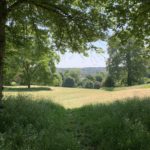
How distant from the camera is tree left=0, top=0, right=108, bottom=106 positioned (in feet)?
29.2

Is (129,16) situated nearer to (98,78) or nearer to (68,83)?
(68,83)

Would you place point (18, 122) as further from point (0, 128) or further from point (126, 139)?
point (126, 139)

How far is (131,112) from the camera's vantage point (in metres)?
8.64

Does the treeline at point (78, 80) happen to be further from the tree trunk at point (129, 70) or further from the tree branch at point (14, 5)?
the tree branch at point (14, 5)

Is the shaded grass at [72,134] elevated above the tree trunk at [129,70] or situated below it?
below

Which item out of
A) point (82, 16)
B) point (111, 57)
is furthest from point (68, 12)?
point (111, 57)

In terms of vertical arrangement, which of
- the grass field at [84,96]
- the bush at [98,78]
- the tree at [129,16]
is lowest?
the grass field at [84,96]

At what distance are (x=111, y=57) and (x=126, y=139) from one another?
63.3 meters

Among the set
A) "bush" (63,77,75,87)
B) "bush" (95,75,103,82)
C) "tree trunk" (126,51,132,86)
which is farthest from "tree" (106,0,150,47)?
"bush" (95,75,103,82)

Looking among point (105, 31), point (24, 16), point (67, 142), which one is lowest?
point (67, 142)

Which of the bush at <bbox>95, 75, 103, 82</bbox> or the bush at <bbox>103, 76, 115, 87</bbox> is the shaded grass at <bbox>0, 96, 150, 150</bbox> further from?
the bush at <bbox>95, 75, 103, 82</bbox>

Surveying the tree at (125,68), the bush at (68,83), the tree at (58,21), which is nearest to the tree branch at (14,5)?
the tree at (58,21)

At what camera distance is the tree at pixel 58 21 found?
29.2ft

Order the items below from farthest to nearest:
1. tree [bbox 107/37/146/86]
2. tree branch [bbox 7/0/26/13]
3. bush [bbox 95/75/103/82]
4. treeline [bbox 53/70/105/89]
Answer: bush [bbox 95/75/103/82], treeline [bbox 53/70/105/89], tree [bbox 107/37/146/86], tree branch [bbox 7/0/26/13]
